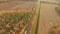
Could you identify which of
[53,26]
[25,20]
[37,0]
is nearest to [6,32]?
[25,20]

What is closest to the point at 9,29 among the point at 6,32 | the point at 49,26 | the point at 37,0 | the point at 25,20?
the point at 6,32

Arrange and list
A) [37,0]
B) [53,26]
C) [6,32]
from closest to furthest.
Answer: [6,32], [53,26], [37,0]

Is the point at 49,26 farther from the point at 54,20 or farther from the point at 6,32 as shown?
the point at 6,32

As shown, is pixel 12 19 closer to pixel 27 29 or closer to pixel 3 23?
pixel 3 23

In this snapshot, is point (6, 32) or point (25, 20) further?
point (25, 20)

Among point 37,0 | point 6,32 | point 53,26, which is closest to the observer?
point 6,32

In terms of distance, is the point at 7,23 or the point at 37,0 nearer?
the point at 7,23

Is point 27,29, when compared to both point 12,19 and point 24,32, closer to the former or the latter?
point 24,32
